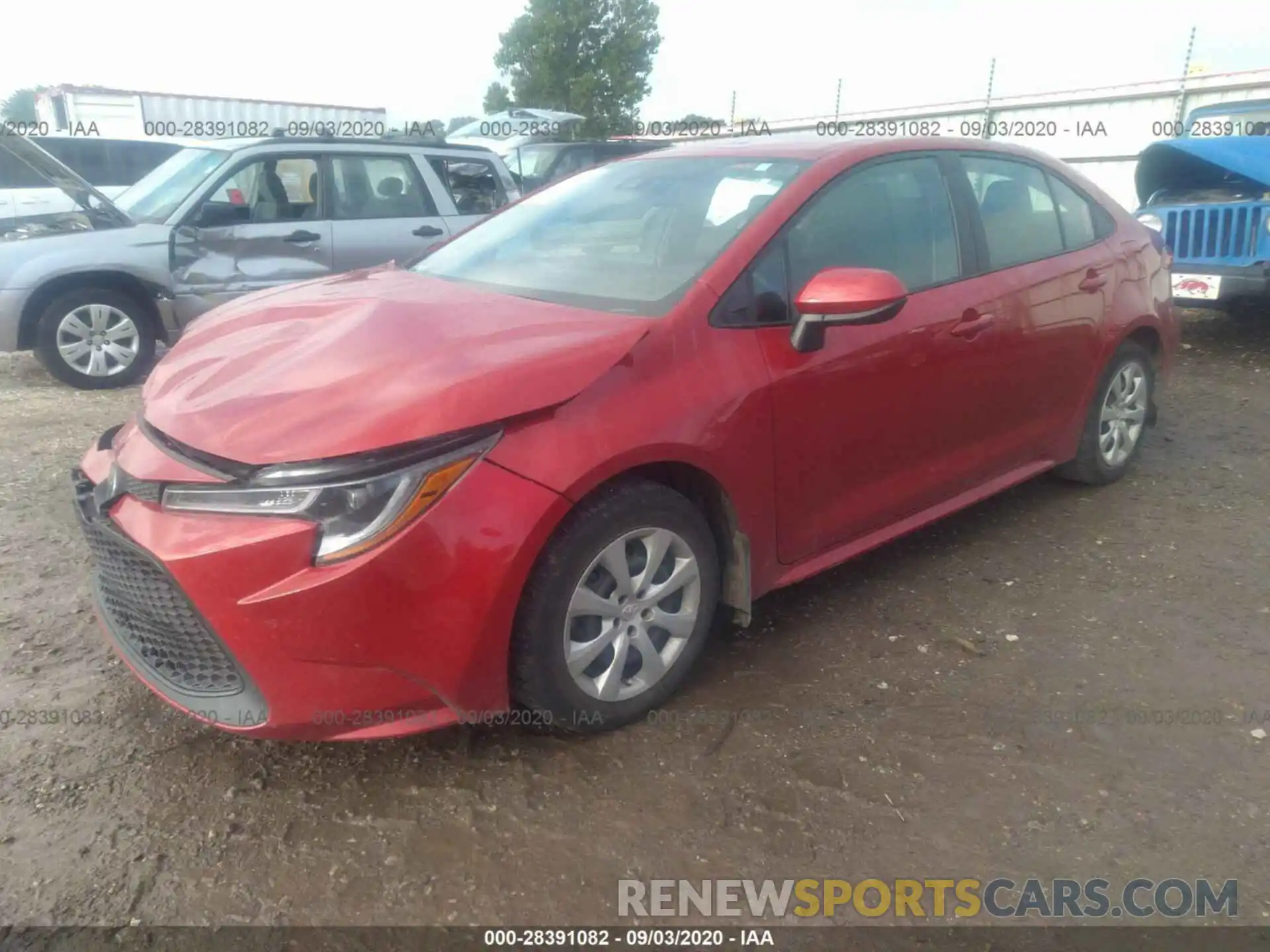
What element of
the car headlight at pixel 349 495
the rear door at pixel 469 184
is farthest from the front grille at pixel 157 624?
the rear door at pixel 469 184

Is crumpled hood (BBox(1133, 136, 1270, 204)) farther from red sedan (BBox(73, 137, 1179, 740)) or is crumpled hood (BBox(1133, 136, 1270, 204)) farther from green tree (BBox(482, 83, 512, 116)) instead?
green tree (BBox(482, 83, 512, 116))

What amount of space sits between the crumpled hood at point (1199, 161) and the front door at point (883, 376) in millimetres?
4785

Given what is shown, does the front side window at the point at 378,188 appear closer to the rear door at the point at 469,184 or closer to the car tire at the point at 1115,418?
the rear door at the point at 469,184

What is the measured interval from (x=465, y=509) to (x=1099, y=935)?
5.49 feet

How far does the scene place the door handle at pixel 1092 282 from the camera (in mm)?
3996

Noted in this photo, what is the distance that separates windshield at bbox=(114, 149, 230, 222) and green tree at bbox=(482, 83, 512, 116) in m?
27.8

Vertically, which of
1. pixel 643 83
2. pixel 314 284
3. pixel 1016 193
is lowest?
pixel 314 284

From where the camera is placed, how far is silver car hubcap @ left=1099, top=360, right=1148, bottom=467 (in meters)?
4.38

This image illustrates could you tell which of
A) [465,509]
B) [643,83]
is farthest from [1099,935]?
[643,83]

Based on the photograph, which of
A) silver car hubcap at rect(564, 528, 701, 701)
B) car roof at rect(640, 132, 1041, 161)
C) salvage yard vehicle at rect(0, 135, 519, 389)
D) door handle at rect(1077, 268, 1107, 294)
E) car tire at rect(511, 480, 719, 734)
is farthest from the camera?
salvage yard vehicle at rect(0, 135, 519, 389)

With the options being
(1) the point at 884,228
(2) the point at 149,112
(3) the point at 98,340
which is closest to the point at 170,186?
(3) the point at 98,340

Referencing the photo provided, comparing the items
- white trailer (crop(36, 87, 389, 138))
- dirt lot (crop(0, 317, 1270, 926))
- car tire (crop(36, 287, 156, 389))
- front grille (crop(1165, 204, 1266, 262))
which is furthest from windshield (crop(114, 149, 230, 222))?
white trailer (crop(36, 87, 389, 138))

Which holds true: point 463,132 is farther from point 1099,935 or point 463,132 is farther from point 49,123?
point 1099,935

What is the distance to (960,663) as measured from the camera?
3.09 meters
